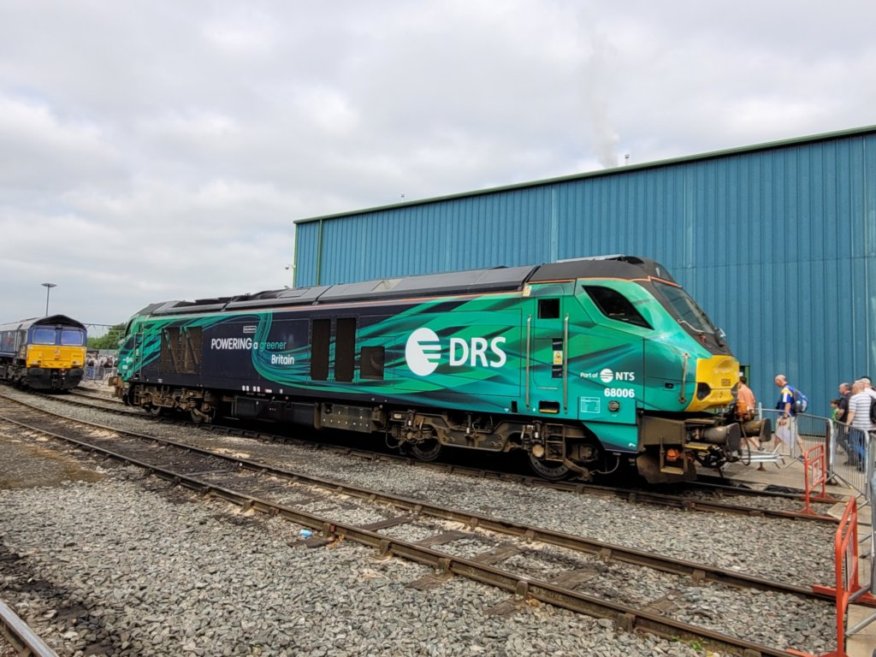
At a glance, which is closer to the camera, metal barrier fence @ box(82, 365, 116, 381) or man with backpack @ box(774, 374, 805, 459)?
man with backpack @ box(774, 374, 805, 459)

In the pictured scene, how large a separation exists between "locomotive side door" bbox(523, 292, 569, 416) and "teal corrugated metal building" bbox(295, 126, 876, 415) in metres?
10.1

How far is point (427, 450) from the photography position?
1145 centimetres

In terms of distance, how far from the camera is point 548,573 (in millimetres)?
5508

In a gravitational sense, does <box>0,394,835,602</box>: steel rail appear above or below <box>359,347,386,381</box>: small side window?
below

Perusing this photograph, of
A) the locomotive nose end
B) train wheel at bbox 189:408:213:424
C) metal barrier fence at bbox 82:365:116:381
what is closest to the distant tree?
metal barrier fence at bbox 82:365:116:381

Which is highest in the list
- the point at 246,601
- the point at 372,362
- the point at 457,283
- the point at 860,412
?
the point at 457,283

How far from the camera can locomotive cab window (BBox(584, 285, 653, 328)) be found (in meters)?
8.44

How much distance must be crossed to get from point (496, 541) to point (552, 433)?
3.10m

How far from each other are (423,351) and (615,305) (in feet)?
11.5

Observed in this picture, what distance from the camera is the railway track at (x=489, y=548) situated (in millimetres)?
4715

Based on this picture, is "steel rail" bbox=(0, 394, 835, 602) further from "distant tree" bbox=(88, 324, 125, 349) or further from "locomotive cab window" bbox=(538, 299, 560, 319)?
"distant tree" bbox=(88, 324, 125, 349)

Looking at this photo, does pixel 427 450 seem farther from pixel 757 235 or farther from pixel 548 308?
pixel 757 235

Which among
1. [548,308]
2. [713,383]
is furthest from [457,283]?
[713,383]

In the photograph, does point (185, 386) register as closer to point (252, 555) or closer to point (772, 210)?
point (252, 555)
